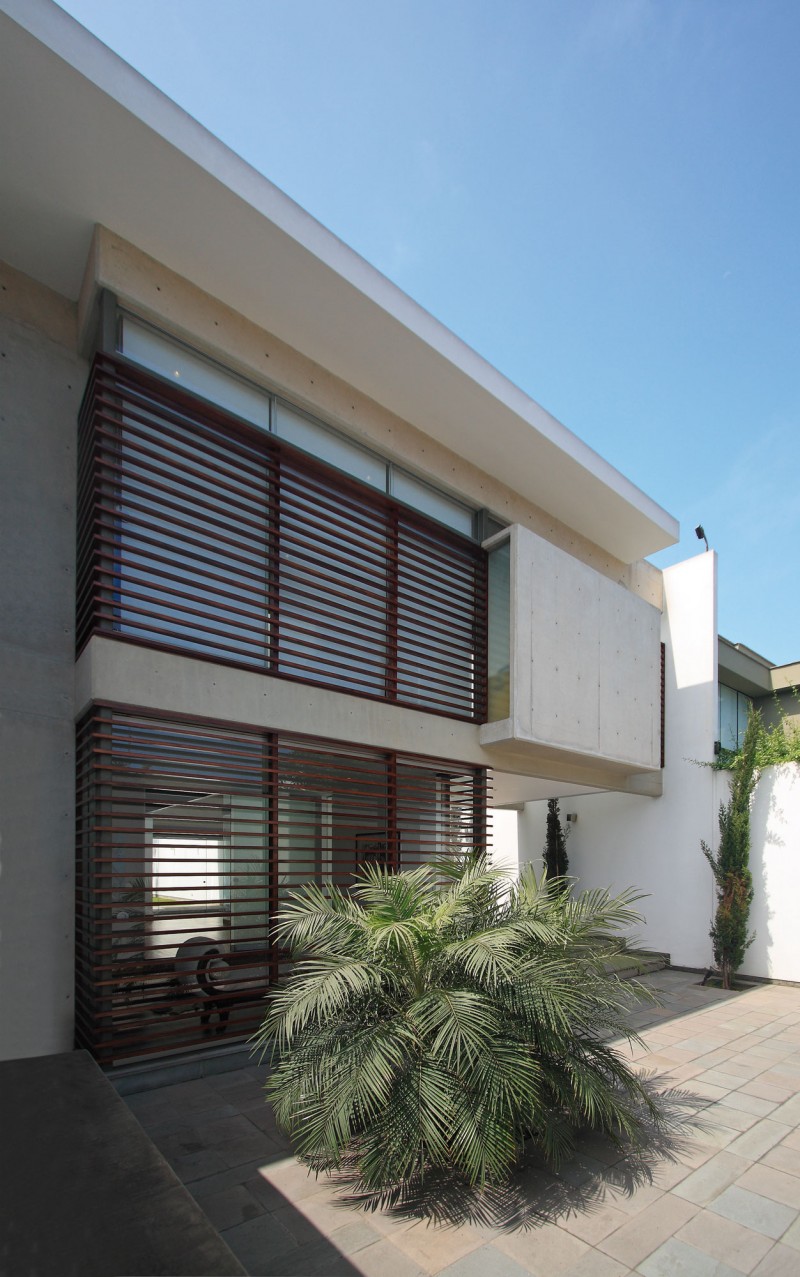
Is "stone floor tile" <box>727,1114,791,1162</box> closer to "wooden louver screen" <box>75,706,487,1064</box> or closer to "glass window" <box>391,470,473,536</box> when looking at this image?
"wooden louver screen" <box>75,706,487,1064</box>

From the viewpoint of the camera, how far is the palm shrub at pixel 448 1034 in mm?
3582

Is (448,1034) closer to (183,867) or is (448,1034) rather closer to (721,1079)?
(183,867)

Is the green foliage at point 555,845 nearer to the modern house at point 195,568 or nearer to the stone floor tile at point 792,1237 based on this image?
the modern house at point 195,568

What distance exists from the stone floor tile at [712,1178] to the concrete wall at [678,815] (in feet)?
25.5

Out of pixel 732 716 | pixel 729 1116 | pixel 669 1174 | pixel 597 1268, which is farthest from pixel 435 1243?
pixel 732 716

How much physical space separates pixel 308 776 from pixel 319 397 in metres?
4.00

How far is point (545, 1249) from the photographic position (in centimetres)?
329

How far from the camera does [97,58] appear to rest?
4926 millimetres

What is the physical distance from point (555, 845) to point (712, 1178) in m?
9.72

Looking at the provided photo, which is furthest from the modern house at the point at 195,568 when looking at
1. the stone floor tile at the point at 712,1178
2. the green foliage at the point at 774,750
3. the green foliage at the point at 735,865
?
the green foliage at the point at 774,750

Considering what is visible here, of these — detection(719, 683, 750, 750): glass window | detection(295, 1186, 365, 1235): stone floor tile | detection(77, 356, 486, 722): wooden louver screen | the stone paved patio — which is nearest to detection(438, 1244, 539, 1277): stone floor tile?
the stone paved patio

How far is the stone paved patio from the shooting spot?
10.4 feet

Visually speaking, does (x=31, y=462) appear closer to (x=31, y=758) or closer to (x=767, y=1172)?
(x=31, y=758)

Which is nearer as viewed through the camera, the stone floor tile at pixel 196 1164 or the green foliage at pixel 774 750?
the stone floor tile at pixel 196 1164
